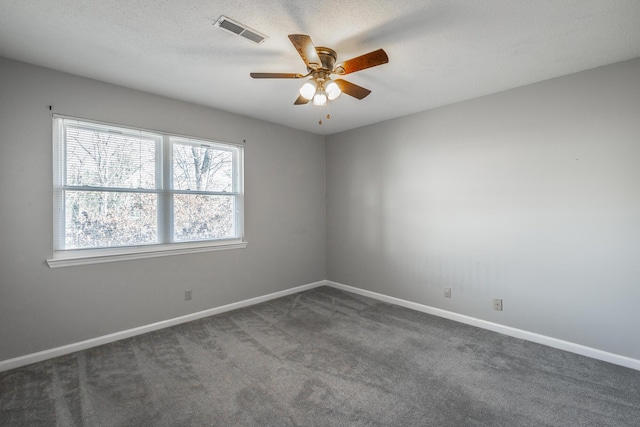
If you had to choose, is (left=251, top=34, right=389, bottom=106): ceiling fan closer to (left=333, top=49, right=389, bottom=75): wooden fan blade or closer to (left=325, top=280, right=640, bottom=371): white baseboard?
(left=333, top=49, right=389, bottom=75): wooden fan blade

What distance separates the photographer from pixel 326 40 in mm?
2205

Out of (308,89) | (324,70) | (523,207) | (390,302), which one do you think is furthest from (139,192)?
(523,207)

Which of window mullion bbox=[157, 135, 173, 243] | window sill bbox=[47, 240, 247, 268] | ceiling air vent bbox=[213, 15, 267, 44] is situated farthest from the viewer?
window mullion bbox=[157, 135, 173, 243]

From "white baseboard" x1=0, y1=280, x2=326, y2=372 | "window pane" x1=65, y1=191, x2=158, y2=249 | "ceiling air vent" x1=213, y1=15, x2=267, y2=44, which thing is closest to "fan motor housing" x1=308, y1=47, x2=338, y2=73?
"ceiling air vent" x1=213, y1=15, x2=267, y2=44

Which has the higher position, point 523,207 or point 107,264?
point 523,207

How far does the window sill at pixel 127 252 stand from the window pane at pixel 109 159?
2.18 feet

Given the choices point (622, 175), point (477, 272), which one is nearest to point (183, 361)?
point (477, 272)

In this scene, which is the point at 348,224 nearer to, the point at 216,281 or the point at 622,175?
the point at 216,281

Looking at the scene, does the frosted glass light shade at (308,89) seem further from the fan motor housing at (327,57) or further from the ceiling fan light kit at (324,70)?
the fan motor housing at (327,57)

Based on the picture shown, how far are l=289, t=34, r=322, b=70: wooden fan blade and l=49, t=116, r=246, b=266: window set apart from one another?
6.91ft

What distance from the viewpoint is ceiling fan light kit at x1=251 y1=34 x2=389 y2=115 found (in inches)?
75.3

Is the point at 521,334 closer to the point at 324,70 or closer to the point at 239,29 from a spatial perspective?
the point at 324,70

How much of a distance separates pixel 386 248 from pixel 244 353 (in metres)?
2.40

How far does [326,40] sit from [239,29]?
24.7 inches
